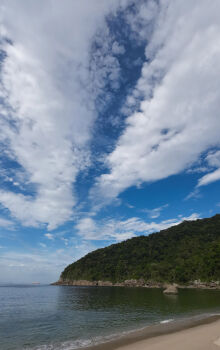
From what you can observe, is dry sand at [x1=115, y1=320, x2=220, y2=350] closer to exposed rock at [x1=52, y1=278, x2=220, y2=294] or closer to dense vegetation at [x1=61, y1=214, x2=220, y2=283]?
exposed rock at [x1=52, y1=278, x2=220, y2=294]

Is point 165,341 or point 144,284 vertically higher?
point 144,284

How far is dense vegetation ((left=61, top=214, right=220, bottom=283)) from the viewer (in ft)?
391

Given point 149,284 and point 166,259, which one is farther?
point 166,259

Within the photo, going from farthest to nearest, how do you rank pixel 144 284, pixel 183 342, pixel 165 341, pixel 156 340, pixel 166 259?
1. pixel 166 259
2. pixel 144 284
3. pixel 156 340
4. pixel 165 341
5. pixel 183 342

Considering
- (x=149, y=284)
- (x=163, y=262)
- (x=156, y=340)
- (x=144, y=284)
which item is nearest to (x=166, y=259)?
(x=163, y=262)

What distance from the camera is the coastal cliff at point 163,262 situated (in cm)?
11669

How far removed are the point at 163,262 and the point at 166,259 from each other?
4.02 metres

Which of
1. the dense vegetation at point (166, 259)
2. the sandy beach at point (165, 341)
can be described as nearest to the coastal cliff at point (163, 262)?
the dense vegetation at point (166, 259)

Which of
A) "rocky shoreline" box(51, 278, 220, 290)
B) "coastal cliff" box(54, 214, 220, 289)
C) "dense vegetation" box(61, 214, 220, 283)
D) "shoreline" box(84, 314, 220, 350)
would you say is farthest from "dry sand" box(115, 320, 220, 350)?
"dense vegetation" box(61, 214, 220, 283)

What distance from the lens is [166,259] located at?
149 m

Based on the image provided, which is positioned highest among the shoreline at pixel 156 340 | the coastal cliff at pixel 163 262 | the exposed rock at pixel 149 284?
the coastal cliff at pixel 163 262

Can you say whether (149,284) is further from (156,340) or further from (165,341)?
(165,341)

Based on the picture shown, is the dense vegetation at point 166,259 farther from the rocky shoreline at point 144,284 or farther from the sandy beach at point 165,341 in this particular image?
the sandy beach at point 165,341

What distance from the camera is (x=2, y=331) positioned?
90.1 feet
